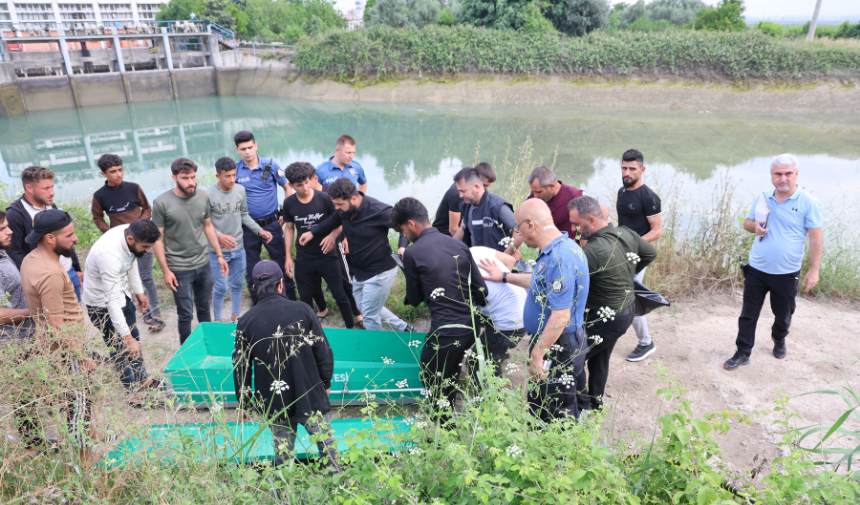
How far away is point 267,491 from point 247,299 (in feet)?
12.3

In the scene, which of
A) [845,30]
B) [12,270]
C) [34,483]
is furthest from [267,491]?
[845,30]

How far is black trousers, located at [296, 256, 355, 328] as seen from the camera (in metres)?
4.72

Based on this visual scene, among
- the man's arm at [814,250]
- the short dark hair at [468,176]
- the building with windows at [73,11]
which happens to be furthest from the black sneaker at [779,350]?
the building with windows at [73,11]

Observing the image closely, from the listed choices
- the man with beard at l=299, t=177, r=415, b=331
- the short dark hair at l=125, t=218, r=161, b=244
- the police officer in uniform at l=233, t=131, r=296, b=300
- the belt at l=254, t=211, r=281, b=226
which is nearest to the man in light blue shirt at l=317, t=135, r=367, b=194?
the police officer in uniform at l=233, t=131, r=296, b=300

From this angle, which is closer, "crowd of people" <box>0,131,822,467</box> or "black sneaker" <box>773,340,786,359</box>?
"crowd of people" <box>0,131,822,467</box>

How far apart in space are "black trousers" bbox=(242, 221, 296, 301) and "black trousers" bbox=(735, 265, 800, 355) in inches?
171

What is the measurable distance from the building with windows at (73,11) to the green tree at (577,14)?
37173 mm

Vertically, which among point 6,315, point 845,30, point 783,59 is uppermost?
point 845,30

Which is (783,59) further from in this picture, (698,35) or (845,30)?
(845,30)

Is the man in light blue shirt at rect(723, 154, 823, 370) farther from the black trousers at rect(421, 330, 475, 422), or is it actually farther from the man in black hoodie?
the man in black hoodie

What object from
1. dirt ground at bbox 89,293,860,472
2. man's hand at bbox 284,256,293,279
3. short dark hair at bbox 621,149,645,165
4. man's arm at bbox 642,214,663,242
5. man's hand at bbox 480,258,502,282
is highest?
short dark hair at bbox 621,149,645,165

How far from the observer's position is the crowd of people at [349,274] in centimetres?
270

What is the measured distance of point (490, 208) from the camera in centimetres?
434

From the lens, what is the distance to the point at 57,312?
3031 mm
